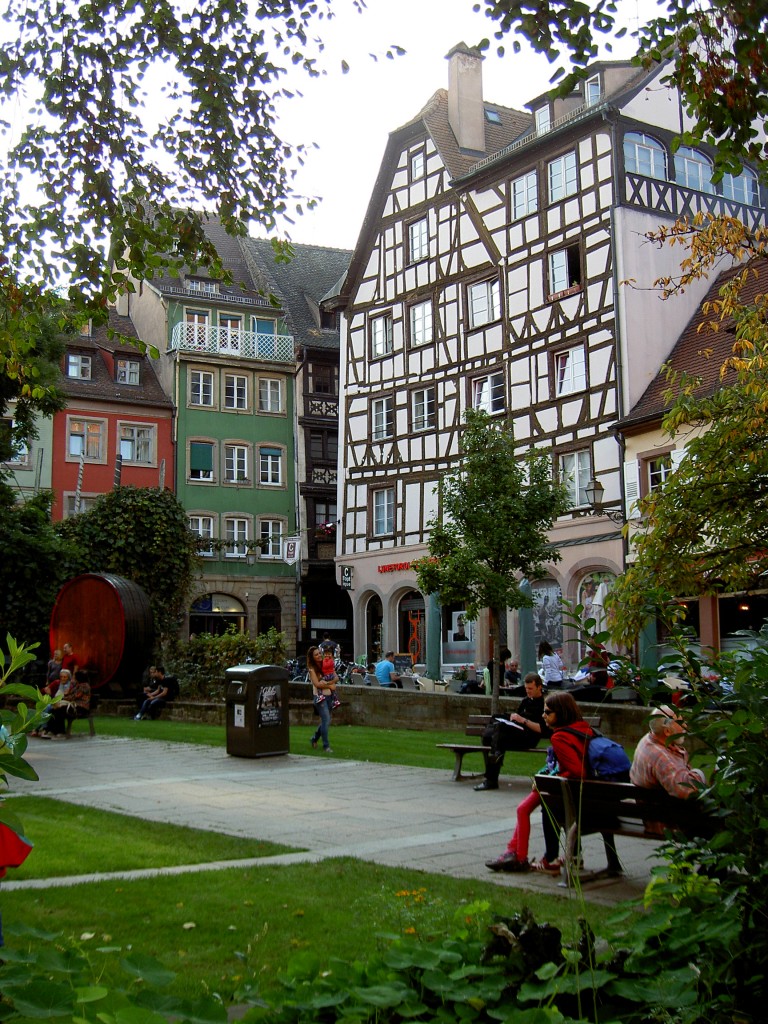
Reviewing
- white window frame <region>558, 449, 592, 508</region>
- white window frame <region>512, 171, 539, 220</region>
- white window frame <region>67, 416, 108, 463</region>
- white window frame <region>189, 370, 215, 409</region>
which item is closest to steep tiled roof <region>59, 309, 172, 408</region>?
white window frame <region>67, 416, 108, 463</region>

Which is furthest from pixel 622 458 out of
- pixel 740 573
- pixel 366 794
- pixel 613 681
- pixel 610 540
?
pixel 613 681

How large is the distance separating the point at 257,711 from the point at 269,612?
31.8 m

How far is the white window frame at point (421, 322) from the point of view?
37625 mm

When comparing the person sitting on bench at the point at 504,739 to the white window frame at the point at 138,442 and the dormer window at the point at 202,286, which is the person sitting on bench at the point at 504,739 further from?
the dormer window at the point at 202,286

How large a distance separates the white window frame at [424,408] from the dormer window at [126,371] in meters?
15.0

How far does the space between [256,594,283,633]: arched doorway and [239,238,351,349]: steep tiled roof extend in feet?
36.8

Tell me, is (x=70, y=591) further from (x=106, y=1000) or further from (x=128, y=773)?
(x=106, y=1000)

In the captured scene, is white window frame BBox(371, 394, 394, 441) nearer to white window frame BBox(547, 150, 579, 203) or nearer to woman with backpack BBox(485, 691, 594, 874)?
white window frame BBox(547, 150, 579, 203)

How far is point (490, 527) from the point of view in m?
21.6

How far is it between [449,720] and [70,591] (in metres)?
9.36

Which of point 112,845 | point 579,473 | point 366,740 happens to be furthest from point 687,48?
point 579,473

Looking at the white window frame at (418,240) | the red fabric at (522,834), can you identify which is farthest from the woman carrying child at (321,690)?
the white window frame at (418,240)

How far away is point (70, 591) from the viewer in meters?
24.6

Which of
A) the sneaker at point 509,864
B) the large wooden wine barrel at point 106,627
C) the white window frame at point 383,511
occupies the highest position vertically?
the white window frame at point 383,511
